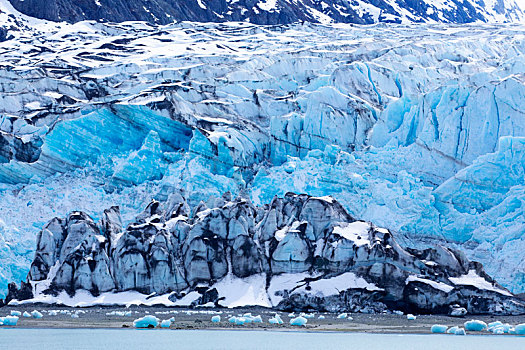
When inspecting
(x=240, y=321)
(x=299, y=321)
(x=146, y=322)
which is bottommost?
(x=240, y=321)

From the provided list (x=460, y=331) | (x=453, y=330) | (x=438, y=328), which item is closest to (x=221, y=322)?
(x=438, y=328)

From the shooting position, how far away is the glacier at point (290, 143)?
46406mm

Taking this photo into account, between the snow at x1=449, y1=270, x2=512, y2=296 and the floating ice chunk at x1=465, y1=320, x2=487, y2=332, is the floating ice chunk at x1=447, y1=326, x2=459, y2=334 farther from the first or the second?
the snow at x1=449, y1=270, x2=512, y2=296

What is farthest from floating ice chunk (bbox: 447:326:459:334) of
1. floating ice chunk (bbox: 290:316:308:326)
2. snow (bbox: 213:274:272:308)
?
snow (bbox: 213:274:272:308)

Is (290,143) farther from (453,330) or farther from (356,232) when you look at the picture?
(453,330)

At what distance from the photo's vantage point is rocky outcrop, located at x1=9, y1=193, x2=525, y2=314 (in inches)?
1533

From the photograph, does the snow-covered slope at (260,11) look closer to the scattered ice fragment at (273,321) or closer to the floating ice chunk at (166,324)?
the floating ice chunk at (166,324)

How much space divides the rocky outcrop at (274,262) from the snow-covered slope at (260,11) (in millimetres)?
64171

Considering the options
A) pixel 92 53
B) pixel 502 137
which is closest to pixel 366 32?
pixel 92 53

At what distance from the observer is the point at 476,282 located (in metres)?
39.1

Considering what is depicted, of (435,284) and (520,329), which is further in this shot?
(435,284)

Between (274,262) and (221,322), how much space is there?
18.6 feet

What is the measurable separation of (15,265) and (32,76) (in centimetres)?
2680

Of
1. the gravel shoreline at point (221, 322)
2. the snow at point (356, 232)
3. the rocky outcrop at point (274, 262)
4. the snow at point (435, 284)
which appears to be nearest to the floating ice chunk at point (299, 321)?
the gravel shoreline at point (221, 322)
